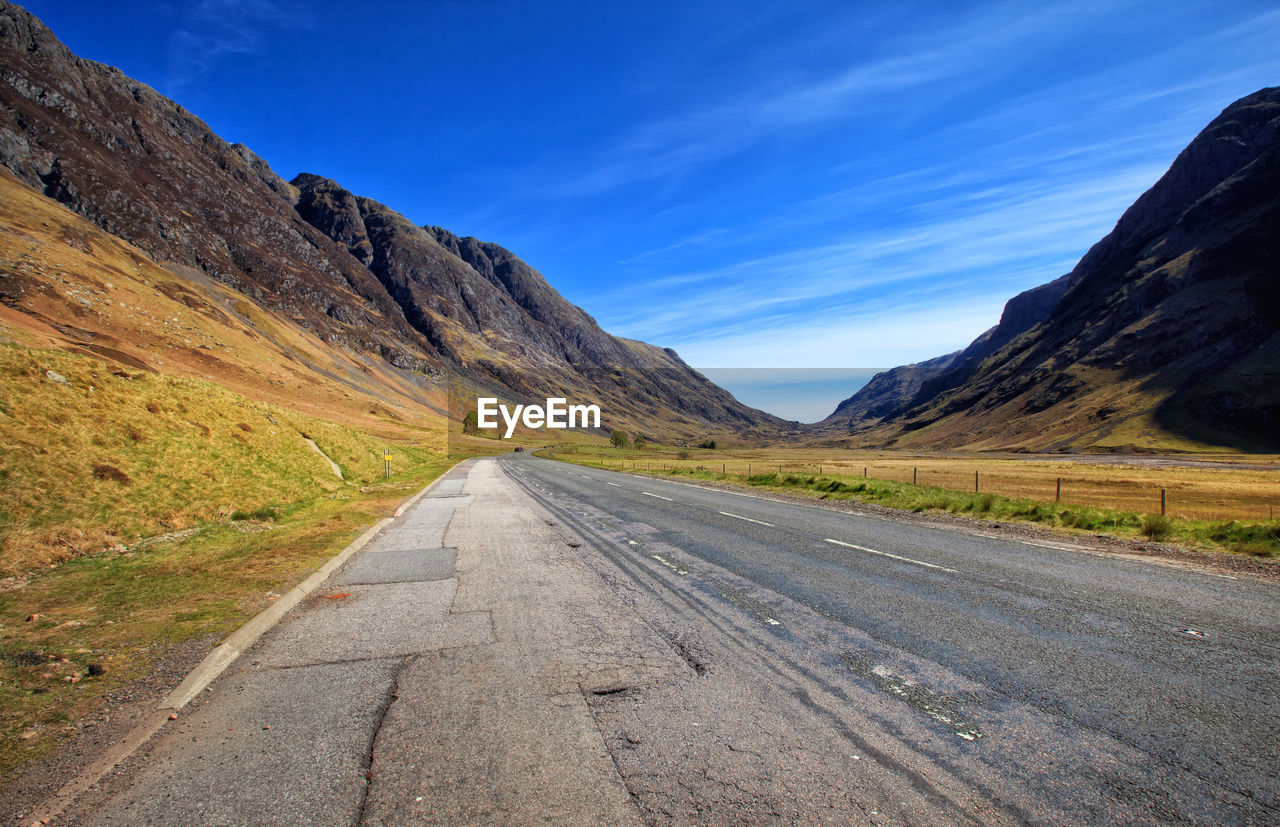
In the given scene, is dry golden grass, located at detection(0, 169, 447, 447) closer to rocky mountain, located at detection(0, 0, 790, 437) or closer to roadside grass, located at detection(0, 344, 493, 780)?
rocky mountain, located at detection(0, 0, 790, 437)

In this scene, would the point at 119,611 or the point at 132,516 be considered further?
the point at 132,516

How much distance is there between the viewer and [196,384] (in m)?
16.7

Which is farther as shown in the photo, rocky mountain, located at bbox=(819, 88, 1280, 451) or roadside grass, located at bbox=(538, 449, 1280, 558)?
rocky mountain, located at bbox=(819, 88, 1280, 451)

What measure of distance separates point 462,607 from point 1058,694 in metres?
6.27

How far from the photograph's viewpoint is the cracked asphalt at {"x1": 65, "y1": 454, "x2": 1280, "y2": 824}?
3010 millimetres

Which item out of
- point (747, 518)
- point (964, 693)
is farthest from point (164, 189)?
point (964, 693)

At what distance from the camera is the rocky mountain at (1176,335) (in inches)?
4338

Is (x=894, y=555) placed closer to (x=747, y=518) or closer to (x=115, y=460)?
(x=747, y=518)

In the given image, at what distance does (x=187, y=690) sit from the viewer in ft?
14.2

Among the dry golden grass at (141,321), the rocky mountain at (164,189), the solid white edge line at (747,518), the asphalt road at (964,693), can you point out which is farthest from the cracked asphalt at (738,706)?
the rocky mountain at (164,189)

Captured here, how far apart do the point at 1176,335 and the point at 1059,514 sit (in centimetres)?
17766

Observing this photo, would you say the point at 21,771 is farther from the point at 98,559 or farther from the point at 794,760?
the point at 98,559

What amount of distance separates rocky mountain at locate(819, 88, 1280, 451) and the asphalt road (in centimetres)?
12807

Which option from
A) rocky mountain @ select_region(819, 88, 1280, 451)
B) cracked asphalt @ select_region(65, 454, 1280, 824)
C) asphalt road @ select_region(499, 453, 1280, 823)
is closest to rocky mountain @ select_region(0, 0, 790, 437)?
cracked asphalt @ select_region(65, 454, 1280, 824)
